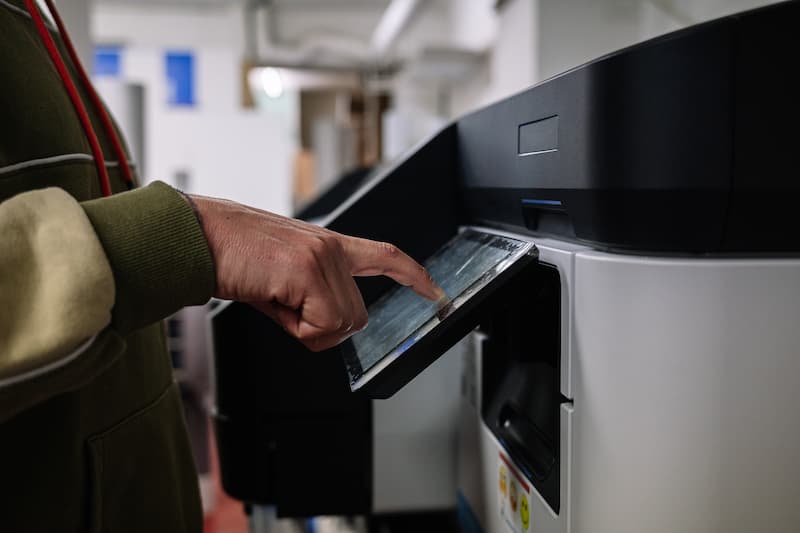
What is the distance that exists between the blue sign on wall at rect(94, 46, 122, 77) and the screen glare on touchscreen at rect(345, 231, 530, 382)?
406cm

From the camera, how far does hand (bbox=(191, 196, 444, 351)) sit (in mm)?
417

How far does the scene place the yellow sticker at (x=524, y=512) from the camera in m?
0.53

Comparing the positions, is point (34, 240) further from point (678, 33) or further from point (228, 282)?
point (678, 33)

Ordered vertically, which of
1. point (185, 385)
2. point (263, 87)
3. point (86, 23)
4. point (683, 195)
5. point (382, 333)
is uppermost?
point (263, 87)

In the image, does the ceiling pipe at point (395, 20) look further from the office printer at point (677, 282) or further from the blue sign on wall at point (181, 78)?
the office printer at point (677, 282)

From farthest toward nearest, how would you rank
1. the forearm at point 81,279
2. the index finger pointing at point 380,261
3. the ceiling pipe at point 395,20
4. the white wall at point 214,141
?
1. the white wall at point 214,141
2. the ceiling pipe at point 395,20
3. the index finger pointing at point 380,261
4. the forearm at point 81,279

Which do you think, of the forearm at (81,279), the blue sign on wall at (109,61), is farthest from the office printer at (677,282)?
the blue sign on wall at (109,61)

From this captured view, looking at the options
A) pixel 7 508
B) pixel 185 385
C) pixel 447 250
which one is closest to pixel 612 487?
pixel 447 250

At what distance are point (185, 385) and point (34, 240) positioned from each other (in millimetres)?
1843

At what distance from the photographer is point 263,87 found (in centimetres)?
463

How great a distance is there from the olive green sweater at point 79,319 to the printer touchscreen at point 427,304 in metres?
0.14

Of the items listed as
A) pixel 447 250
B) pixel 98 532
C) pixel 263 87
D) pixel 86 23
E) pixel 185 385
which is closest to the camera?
pixel 98 532

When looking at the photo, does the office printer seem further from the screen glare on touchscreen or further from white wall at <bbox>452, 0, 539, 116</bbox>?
white wall at <bbox>452, 0, 539, 116</bbox>

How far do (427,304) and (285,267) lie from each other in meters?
0.15
